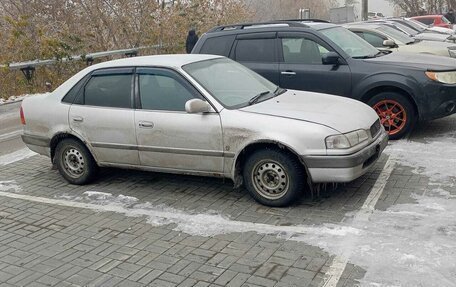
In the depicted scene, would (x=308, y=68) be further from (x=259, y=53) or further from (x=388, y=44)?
(x=388, y=44)

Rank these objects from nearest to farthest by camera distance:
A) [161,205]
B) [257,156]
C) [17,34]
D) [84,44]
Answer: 1. [257,156]
2. [161,205]
3. [17,34]
4. [84,44]

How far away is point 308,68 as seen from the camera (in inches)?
292

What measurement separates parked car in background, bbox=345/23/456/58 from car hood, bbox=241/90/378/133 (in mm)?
5214

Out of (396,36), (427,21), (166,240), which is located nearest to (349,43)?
(166,240)

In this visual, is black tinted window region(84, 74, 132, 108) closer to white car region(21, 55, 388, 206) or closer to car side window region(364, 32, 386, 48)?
white car region(21, 55, 388, 206)

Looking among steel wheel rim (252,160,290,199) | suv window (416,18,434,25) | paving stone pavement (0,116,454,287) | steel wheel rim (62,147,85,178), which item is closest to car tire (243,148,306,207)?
steel wheel rim (252,160,290,199)

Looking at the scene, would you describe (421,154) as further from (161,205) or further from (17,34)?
(17,34)

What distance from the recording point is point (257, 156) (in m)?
4.91

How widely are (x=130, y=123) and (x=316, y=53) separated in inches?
131

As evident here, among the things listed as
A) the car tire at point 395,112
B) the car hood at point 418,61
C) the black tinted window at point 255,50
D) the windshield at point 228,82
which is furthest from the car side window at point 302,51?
the windshield at point 228,82

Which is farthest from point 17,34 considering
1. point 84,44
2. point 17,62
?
point 84,44

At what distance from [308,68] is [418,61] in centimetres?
162

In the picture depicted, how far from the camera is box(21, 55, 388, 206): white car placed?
4.74 meters

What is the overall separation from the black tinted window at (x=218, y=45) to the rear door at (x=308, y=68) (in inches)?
35.4
